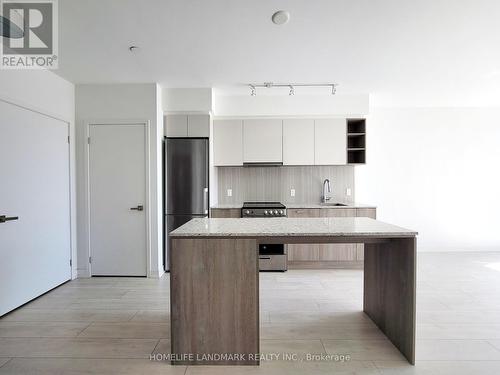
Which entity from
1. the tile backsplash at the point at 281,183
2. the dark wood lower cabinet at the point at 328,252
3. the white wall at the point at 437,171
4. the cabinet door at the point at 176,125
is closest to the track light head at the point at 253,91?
the cabinet door at the point at 176,125

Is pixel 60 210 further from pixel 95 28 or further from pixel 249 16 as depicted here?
pixel 249 16

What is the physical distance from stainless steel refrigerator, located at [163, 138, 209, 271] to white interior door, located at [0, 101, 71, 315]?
A: 3.97 feet

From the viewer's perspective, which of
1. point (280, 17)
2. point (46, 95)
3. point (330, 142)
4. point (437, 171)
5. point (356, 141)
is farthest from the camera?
point (437, 171)

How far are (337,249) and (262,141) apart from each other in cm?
192

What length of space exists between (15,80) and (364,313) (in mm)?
3986

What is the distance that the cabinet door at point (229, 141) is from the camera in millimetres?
4297

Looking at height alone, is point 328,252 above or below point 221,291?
below

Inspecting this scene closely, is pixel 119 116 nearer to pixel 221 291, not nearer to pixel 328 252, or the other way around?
pixel 221 291

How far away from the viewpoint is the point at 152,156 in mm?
3666

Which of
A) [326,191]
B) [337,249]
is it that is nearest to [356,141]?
[326,191]

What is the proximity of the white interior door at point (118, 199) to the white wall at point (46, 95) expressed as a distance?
215mm

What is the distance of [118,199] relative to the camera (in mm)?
3666

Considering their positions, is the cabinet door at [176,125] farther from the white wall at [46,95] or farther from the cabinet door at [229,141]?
the white wall at [46,95]

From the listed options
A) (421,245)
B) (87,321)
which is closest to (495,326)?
(421,245)
